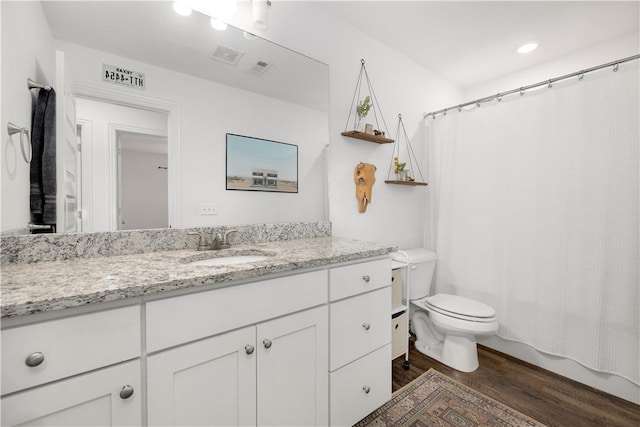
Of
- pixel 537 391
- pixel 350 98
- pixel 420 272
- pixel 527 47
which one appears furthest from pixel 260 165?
pixel 527 47

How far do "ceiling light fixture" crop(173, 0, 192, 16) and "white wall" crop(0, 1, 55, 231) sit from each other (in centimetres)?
50

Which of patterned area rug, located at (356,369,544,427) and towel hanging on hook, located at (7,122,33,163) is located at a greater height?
towel hanging on hook, located at (7,122,33,163)

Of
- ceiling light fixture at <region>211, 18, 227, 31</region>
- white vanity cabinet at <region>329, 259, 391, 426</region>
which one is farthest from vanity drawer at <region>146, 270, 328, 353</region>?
→ ceiling light fixture at <region>211, 18, 227, 31</region>

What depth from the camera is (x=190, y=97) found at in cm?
135

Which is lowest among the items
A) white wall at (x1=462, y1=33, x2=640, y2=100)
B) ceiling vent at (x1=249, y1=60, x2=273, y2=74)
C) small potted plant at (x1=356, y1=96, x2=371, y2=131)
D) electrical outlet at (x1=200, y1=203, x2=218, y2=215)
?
electrical outlet at (x1=200, y1=203, x2=218, y2=215)

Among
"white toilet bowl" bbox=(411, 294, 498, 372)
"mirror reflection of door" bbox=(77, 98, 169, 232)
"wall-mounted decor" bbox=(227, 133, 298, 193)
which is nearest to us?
"mirror reflection of door" bbox=(77, 98, 169, 232)

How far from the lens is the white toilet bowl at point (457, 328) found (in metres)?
1.76

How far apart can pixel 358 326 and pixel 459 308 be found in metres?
0.96

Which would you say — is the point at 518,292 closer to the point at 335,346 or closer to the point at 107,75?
the point at 335,346

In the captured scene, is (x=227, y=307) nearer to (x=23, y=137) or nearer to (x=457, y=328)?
(x=23, y=137)

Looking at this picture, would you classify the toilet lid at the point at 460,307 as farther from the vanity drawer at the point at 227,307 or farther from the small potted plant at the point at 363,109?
the small potted plant at the point at 363,109

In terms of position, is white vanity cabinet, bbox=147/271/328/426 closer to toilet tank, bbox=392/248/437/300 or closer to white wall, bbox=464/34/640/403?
toilet tank, bbox=392/248/437/300

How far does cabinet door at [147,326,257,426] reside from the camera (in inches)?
30.6

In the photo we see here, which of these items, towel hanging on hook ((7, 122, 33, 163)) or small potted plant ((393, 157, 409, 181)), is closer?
towel hanging on hook ((7, 122, 33, 163))
